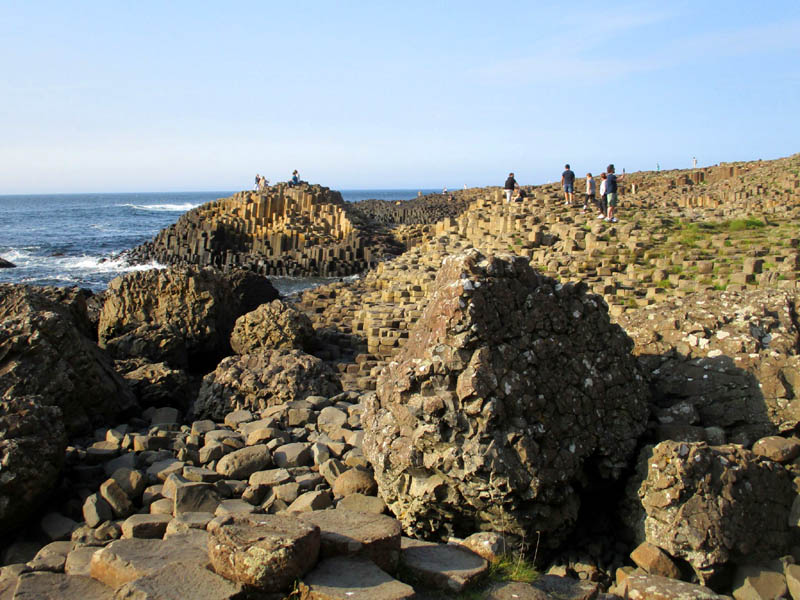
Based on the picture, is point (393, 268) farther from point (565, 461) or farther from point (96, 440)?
point (565, 461)

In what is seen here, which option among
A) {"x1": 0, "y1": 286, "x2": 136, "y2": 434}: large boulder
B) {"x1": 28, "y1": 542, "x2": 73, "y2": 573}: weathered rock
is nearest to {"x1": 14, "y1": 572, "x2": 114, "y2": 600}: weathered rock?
{"x1": 28, "y1": 542, "x2": 73, "y2": 573}: weathered rock

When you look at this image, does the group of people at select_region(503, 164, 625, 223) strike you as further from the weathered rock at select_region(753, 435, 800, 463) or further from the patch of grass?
the weathered rock at select_region(753, 435, 800, 463)

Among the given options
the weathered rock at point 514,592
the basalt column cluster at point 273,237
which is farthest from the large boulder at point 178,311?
the basalt column cluster at point 273,237

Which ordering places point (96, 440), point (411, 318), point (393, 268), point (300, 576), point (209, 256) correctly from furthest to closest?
point (209, 256) → point (393, 268) → point (411, 318) → point (96, 440) → point (300, 576)

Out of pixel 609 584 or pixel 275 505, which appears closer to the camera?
pixel 609 584

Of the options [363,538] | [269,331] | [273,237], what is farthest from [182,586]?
[273,237]

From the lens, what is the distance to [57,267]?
37469 millimetres

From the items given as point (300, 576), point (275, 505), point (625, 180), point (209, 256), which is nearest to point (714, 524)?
point (300, 576)

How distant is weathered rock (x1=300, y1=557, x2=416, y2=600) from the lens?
3928mm

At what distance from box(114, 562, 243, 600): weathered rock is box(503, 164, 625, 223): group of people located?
17826 mm

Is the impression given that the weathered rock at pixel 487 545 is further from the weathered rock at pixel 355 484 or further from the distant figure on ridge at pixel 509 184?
the distant figure on ridge at pixel 509 184

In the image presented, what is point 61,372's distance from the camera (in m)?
8.27

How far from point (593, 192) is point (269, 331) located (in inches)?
677

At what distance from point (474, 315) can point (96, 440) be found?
4741mm
